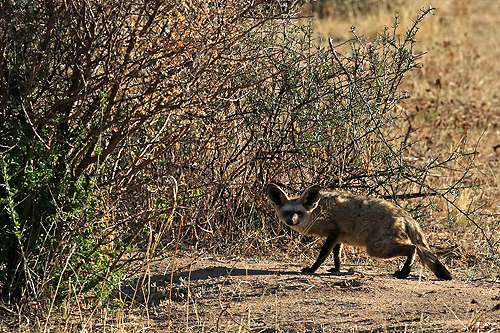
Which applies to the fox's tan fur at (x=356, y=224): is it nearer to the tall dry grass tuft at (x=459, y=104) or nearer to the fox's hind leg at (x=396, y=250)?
the fox's hind leg at (x=396, y=250)

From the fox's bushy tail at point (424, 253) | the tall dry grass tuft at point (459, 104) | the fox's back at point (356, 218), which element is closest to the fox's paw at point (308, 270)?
the fox's back at point (356, 218)

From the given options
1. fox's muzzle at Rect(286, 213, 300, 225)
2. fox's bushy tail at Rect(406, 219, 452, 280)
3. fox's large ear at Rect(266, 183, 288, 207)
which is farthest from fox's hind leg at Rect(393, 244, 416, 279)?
fox's large ear at Rect(266, 183, 288, 207)

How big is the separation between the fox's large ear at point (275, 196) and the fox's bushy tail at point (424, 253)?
1.24 meters

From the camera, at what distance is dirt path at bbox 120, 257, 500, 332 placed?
4828 mm

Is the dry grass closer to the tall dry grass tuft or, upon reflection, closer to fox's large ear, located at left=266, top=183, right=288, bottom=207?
the tall dry grass tuft

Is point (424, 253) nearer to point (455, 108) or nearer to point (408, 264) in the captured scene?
point (408, 264)

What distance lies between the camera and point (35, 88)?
4.95m

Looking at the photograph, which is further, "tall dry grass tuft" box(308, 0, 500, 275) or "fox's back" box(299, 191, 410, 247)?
"tall dry grass tuft" box(308, 0, 500, 275)

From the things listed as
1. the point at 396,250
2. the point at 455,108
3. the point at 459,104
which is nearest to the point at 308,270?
the point at 396,250

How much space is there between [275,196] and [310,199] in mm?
411

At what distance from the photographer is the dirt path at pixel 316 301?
15.8 feet

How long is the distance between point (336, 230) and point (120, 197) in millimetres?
2172

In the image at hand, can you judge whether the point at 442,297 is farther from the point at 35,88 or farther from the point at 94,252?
the point at 35,88

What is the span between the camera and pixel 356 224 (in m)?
6.35
